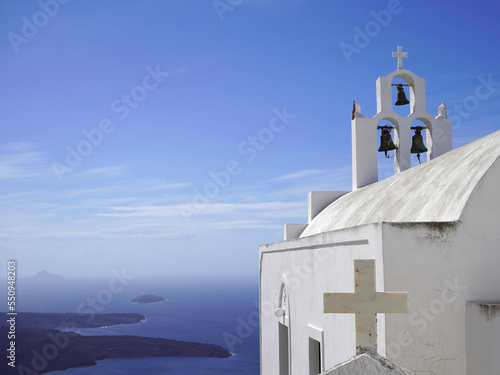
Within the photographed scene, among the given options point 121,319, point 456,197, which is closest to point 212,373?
point 121,319

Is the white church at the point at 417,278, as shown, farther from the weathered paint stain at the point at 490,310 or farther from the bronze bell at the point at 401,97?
the bronze bell at the point at 401,97

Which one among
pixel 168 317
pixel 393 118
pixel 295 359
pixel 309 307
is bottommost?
pixel 168 317

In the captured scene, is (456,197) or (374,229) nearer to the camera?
(374,229)

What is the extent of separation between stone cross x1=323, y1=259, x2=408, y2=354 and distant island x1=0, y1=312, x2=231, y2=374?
42069 mm

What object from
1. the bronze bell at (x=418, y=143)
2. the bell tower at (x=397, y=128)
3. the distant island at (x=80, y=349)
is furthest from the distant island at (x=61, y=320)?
the bronze bell at (x=418, y=143)

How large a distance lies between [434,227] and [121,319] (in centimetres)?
10802

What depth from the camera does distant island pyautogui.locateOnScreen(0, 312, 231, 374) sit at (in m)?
46.4

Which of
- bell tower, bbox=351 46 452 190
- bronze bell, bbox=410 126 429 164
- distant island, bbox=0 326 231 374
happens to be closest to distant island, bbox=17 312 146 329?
distant island, bbox=0 326 231 374

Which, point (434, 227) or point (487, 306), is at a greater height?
point (434, 227)

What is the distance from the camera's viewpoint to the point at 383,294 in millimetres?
3486

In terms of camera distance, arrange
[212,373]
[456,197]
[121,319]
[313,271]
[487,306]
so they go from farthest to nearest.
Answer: [121,319], [212,373], [313,271], [456,197], [487,306]

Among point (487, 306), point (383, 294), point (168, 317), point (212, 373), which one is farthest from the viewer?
point (168, 317)

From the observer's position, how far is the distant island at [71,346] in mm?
46434

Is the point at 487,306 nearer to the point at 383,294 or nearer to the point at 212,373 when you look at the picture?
the point at 383,294
